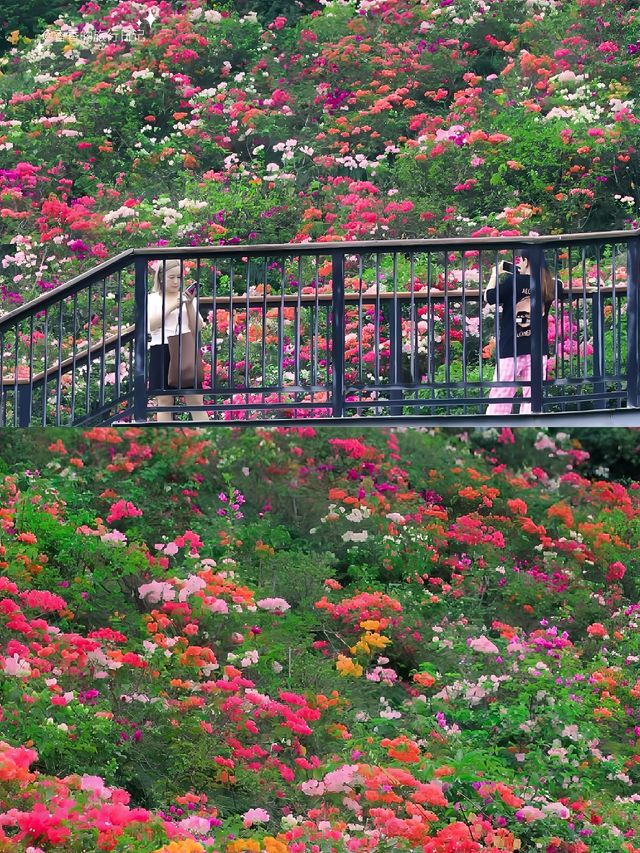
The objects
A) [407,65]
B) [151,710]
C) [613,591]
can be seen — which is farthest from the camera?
[407,65]

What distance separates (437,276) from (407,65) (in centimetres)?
559

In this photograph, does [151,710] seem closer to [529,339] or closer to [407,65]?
[529,339]

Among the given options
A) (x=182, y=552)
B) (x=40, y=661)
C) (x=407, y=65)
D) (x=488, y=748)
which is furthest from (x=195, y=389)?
(x=407, y=65)

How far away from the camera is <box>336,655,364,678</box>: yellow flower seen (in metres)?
11.6

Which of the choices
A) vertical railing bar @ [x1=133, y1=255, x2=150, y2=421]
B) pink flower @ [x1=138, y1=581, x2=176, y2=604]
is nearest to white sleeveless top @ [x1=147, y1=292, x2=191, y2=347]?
vertical railing bar @ [x1=133, y1=255, x2=150, y2=421]

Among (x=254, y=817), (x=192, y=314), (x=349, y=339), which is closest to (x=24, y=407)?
(x=192, y=314)

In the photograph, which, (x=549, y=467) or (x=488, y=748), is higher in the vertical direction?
(x=549, y=467)

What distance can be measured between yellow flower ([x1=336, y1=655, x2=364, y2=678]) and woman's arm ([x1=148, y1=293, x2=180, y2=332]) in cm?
288

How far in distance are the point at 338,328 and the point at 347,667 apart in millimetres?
2422

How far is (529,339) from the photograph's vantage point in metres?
12.0

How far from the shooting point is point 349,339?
16.1 m

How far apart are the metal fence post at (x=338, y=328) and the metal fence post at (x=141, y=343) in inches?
53.7

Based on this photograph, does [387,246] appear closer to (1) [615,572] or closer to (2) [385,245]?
(2) [385,245]

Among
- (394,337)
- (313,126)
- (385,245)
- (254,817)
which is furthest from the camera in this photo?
(313,126)
